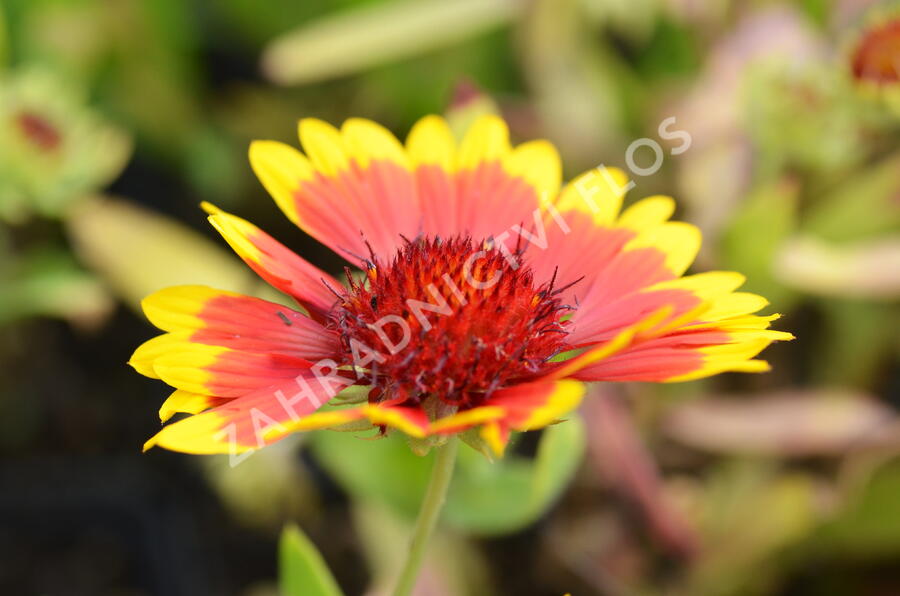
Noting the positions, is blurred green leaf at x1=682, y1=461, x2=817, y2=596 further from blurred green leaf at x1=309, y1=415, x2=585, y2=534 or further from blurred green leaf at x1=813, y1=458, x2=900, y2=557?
blurred green leaf at x1=309, y1=415, x2=585, y2=534

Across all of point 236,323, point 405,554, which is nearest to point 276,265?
point 236,323

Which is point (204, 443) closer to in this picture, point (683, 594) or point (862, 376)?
point (683, 594)

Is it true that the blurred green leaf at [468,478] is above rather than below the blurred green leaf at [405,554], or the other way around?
above

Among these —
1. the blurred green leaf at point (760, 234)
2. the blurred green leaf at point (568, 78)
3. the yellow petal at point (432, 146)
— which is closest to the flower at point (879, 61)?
the blurred green leaf at point (760, 234)

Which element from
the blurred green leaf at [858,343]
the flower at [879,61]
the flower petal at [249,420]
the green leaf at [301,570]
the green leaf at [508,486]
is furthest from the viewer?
the blurred green leaf at [858,343]

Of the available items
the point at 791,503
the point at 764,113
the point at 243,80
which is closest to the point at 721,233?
the point at 764,113

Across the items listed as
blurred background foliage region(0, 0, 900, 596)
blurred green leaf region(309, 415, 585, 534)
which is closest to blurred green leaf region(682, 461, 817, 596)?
blurred background foliage region(0, 0, 900, 596)

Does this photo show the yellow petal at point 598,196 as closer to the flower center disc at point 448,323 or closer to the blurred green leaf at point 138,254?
the flower center disc at point 448,323
